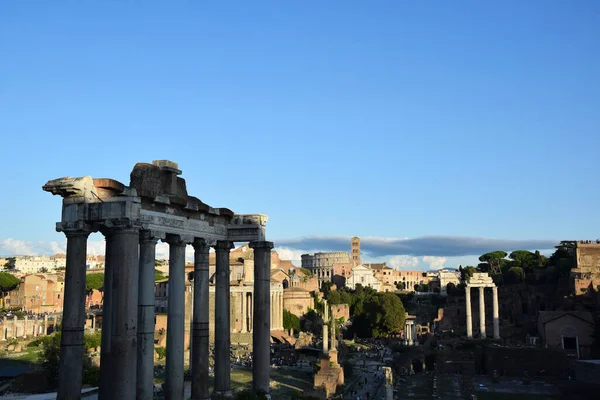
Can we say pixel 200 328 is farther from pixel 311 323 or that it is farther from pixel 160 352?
pixel 311 323

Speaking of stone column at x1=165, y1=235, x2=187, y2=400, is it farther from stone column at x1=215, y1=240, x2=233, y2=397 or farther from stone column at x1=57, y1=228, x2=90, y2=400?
stone column at x1=57, y1=228, x2=90, y2=400

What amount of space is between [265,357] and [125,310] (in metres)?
5.96

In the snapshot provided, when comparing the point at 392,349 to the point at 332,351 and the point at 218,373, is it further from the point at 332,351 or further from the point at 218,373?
the point at 218,373

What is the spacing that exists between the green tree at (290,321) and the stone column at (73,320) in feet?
218

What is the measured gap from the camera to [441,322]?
78750 millimetres

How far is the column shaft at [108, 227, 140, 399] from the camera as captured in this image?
1124 centimetres

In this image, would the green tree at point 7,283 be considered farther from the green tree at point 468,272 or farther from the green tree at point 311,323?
the green tree at point 468,272

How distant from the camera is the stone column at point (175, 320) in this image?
46.7 ft

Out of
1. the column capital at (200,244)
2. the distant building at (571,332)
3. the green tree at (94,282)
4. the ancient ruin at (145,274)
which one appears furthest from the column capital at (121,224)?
the green tree at (94,282)

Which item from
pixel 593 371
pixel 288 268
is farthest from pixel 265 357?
pixel 288 268

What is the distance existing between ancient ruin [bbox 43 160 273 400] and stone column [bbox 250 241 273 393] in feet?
0.08

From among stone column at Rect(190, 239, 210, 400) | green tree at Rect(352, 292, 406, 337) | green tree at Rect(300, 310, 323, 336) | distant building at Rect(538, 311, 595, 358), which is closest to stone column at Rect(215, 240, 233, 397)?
stone column at Rect(190, 239, 210, 400)

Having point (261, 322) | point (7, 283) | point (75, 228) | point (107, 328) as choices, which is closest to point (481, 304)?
point (261, 322)

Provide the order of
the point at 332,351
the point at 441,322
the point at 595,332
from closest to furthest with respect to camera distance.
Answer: the point at 332,351
the point at 595,332
the point at 441,322
